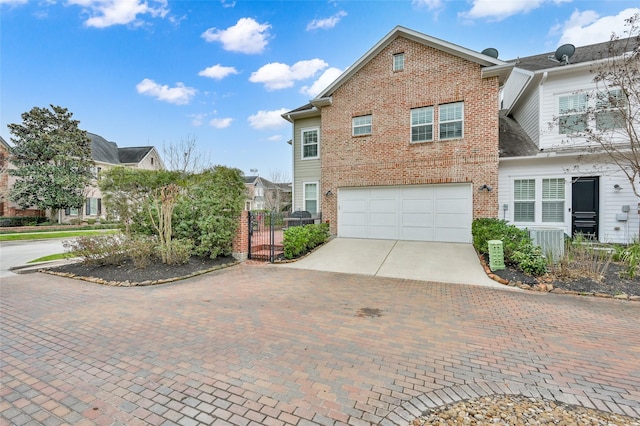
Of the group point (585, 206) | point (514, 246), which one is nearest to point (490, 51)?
point (585, 206)

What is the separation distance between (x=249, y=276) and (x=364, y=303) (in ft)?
11.1

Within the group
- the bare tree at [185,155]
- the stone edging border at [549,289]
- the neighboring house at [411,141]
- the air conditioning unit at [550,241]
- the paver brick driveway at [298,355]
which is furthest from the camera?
the bare tree at [185,155]

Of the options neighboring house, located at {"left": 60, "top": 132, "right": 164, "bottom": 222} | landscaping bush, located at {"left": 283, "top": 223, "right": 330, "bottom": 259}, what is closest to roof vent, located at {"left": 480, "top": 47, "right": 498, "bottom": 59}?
landscaping bush, located at {"left": 283, "top": 223, "right": 330, "bottom": 259}

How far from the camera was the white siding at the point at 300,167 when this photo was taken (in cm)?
1395

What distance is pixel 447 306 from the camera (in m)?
5.35

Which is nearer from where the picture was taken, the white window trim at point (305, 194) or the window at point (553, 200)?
the window at point (553, 200)

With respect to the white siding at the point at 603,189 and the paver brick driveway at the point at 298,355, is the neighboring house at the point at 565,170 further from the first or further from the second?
the paver brick driveway at the point at 298,355

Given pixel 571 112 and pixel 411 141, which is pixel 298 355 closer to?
pixel 411 141

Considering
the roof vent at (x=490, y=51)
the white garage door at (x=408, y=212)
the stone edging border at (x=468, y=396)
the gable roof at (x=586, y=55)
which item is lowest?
the stone edging border at (x=468, y=396)

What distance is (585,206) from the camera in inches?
400

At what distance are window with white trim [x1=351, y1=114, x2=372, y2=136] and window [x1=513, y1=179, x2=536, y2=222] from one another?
19.5 feet

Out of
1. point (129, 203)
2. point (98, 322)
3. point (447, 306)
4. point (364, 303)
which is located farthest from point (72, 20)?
point (447, 306)

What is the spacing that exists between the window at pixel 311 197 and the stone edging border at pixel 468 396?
1120 centimetres

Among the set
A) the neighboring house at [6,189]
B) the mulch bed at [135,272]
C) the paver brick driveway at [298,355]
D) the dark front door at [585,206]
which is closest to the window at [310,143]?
the mulch bed at [135,272]
